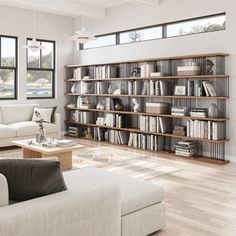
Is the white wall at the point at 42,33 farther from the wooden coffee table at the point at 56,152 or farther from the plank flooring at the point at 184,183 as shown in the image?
the wooden coffee table at the point at 56,152

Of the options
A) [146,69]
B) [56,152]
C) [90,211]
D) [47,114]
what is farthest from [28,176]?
[47,114]

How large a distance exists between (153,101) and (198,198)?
10.8 feet

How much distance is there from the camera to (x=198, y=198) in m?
3.78

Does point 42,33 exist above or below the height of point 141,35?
above

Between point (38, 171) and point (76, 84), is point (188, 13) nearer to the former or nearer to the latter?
point (76, 84)

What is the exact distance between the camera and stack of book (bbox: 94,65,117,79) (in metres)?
7.38

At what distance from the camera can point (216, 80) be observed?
5805mm

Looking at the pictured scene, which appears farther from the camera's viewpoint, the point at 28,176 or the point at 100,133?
the point at 100,133

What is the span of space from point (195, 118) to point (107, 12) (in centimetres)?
349

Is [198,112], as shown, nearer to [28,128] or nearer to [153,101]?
[153,101]

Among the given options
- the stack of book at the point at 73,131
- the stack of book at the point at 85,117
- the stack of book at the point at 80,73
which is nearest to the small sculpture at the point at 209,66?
the stack of book at the point at 85,117

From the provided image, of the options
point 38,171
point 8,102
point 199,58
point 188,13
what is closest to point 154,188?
point 38,171

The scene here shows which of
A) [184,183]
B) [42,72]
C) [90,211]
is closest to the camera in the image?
[90,211]

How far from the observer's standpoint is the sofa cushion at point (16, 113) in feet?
23.6
